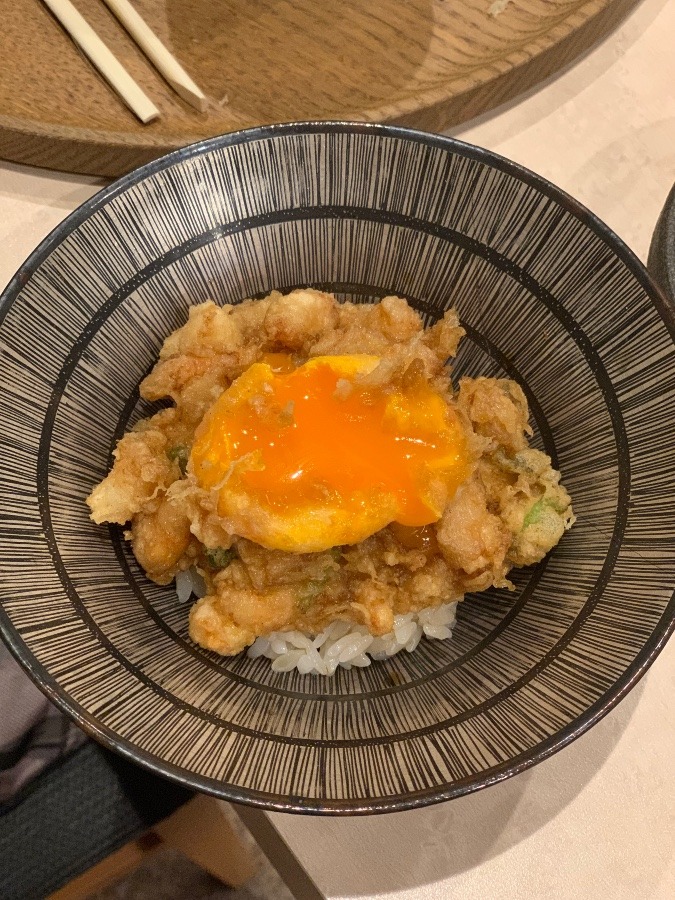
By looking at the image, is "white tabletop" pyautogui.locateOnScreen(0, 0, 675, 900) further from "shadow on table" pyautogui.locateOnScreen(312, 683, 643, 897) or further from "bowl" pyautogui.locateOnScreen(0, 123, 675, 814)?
"bowl" pyautogui.locateOnScreen(0, 123, 675, 814)

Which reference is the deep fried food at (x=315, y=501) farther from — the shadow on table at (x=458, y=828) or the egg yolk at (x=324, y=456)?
the shadow on table at (x=458, y=828)

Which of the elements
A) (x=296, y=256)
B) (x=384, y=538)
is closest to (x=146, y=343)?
(x=296, y=256)

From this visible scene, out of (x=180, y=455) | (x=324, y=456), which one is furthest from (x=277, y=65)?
(x=324, y=456)

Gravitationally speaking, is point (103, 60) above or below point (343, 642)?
above

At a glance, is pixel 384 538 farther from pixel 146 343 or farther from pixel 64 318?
pixel 64 318

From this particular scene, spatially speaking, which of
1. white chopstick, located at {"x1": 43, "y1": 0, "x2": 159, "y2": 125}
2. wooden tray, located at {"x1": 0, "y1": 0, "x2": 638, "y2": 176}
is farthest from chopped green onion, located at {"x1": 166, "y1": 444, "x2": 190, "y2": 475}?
white chopstick, located at {"x1": 43, "y1": 0, "x2": 159, "y2": 125}

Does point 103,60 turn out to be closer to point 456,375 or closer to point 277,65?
point 277,65
